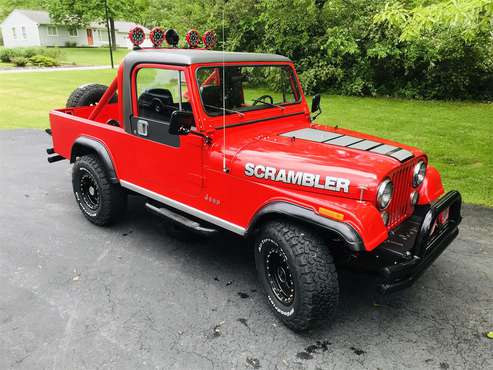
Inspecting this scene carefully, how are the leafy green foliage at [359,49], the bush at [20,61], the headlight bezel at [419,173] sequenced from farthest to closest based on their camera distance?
the bush at [20,61], the leafy green foliage at [359,49], the headlight bezel at [419,173]

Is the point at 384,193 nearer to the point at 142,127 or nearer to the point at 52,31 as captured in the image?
the point at 142,127

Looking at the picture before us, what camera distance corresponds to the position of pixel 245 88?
162 inches

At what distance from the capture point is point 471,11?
188 inches

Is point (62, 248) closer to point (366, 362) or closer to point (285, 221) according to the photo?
point (285, 221)

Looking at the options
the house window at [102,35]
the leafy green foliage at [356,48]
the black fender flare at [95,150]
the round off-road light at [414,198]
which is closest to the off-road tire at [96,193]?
the black fender flare at [95,150]

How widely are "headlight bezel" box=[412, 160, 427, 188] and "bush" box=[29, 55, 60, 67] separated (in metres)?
26.5

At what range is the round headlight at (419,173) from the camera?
341 cm

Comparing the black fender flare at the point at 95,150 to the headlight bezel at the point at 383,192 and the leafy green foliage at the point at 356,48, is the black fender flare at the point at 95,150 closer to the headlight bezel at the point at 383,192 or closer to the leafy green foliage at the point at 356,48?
the headlight bezel at the point at 383,192

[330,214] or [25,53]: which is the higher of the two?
[25,53]

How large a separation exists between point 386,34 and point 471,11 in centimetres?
802

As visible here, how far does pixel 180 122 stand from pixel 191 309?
148 centimetres

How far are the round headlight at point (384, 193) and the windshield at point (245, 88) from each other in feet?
4.88

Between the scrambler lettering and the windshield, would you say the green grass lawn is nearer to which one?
the windshield

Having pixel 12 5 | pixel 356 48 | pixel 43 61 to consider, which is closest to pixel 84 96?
pixel 356 48
